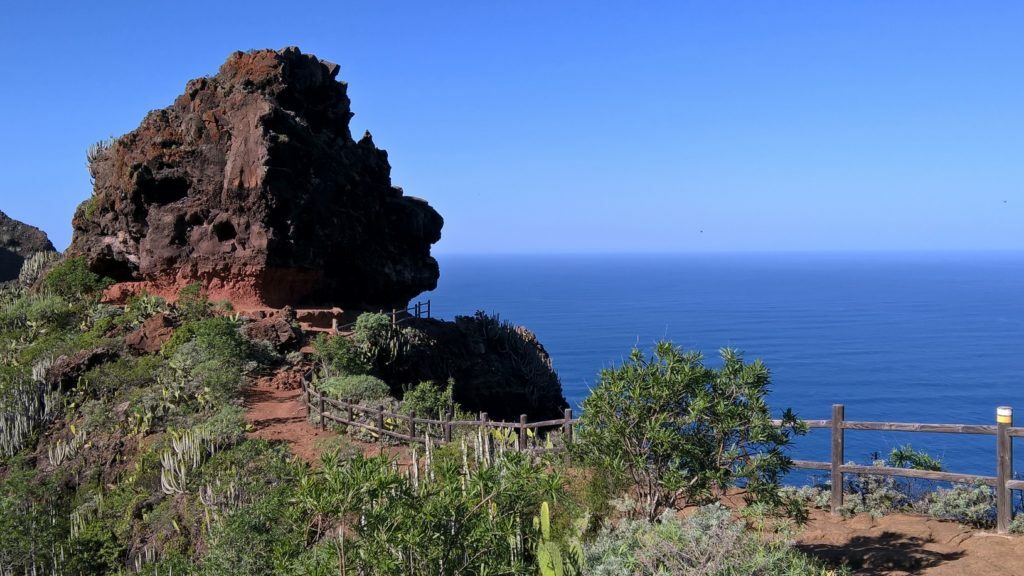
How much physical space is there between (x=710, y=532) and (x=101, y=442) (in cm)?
1449

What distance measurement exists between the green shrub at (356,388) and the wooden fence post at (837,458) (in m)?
10.0

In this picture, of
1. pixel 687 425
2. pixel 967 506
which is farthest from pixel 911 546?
pixel 687 425

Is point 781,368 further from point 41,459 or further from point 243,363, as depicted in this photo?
point 41,459

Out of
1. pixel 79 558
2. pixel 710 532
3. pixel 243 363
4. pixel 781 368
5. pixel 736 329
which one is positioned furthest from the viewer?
pixel 736 329

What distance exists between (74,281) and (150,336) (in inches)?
327

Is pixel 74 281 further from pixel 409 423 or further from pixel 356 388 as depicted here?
pixel 409 423

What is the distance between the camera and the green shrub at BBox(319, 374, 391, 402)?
1683 cm

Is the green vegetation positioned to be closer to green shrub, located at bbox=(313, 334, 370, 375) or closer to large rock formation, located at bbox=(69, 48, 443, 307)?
green shrub, located at bbox=(313, 334, 370, 375)

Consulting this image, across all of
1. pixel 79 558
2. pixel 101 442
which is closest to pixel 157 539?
pixel 79 558

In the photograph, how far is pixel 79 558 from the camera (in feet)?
39.5

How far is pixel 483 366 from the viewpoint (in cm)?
2697

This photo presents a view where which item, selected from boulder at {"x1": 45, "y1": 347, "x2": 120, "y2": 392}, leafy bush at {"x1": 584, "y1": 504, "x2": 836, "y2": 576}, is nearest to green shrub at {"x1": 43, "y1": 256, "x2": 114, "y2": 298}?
boulder at {"x1": 45, "y1": 347, "x2": 120, "y2": 392}

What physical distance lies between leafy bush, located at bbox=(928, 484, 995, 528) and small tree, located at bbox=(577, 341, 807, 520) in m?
3.31

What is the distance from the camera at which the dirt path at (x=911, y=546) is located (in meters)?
7.71
